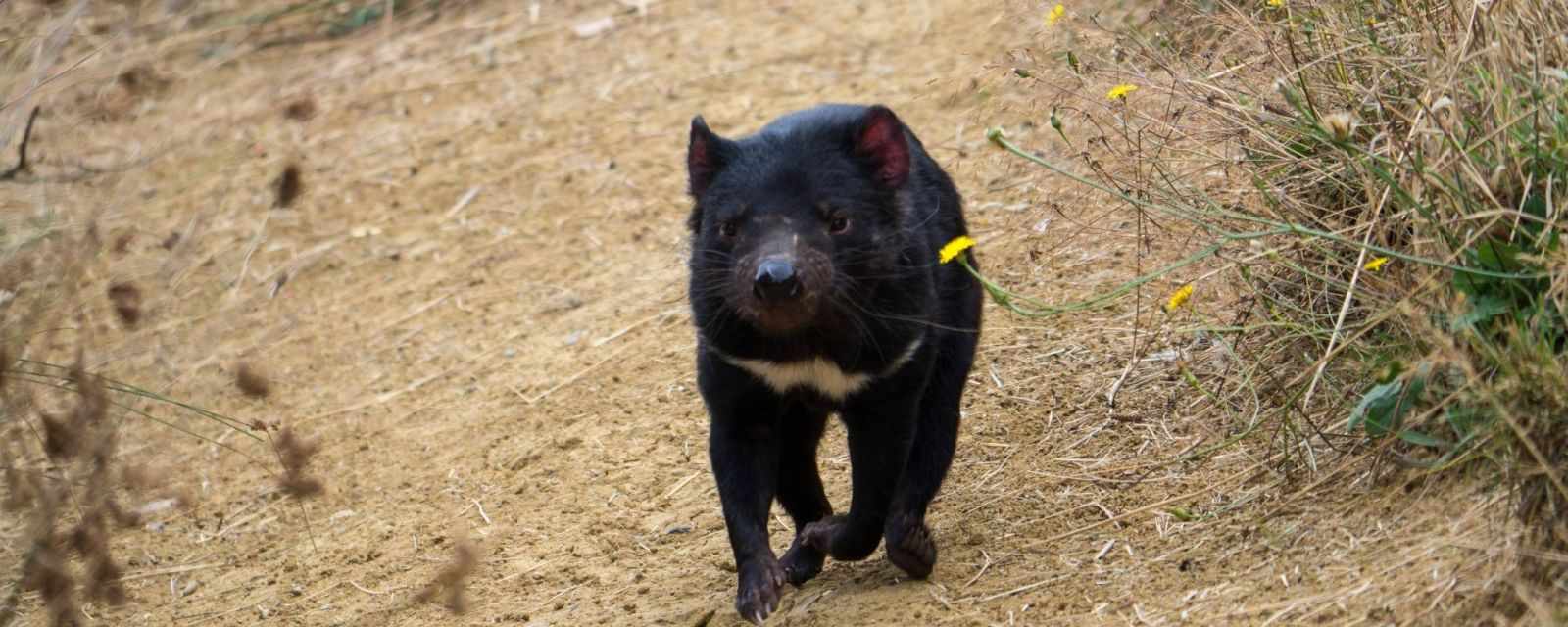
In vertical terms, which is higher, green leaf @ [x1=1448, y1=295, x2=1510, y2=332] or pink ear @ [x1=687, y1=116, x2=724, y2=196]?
pink ear @ [x1=687, y1=116, x2=724, y2=196]

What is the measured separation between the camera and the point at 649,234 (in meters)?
7.15

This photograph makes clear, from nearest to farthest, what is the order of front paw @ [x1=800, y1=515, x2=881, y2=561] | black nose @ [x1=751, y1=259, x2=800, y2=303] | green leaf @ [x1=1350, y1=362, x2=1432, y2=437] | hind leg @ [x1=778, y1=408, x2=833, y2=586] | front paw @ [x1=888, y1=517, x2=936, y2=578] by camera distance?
1. green leaf @ [x1=1350, y1=362, x2=1432, y2=437]
2. black nose @ [x1=751, y1=259, x2=800, y2=303]
3. front paw @ [x1=888, y1=517, x2=936, y2=578]
4. front paw @ [x1=800, y1=515, x2=881, y2=561]
5. hind leg @ [x1=778, y1=408, x2=833, y2=586]

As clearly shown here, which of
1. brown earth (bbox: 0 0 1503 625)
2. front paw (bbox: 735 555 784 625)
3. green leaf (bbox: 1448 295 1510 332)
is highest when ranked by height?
green leaf (bbox: 1448 295 1510 332)

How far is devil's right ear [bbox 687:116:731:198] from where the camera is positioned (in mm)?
4223

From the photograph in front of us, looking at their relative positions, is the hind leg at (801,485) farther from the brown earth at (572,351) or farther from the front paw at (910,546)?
the front paw at (910,546)

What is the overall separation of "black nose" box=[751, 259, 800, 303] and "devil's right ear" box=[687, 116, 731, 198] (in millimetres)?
522

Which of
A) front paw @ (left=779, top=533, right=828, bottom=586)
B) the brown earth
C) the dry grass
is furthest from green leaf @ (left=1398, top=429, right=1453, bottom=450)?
front paw @ (left=779, top=533, right=828, bottom=586)

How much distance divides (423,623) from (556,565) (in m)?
0.44

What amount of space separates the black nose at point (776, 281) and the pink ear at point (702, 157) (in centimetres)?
53

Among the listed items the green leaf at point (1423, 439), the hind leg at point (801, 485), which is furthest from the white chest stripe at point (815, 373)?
the green leaf at point (1423, 439)

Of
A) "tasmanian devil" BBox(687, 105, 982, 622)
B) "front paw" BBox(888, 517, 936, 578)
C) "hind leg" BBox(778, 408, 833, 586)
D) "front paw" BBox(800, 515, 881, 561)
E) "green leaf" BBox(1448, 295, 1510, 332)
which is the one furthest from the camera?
"hind leg" BBox(778, 408, 833, 586)

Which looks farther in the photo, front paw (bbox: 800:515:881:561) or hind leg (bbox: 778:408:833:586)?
hind leg (bbox: 778:408:833:586)

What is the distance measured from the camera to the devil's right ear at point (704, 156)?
13.9 ft

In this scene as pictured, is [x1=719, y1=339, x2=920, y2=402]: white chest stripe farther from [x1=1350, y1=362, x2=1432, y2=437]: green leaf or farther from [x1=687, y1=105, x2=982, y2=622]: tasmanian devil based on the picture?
[x1=1350, y1=362, x2=1432, y2=437]: green leaf
